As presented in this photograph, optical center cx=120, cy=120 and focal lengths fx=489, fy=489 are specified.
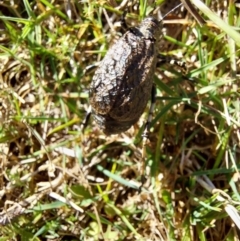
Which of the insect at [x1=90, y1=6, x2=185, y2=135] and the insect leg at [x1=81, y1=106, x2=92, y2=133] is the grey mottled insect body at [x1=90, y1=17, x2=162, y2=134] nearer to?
the insect at [x1=90, y1=6, x2=185, y2=135]

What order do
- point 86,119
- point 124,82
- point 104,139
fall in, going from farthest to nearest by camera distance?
point 104,139 < point 86,119 < point 124,82

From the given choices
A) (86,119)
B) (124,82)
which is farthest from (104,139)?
(124,82)

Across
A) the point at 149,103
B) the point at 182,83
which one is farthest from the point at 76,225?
the point at 182,83

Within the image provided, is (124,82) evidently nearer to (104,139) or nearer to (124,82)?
(124,82)

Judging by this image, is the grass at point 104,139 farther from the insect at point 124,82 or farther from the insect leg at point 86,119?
the insect at point 124,82

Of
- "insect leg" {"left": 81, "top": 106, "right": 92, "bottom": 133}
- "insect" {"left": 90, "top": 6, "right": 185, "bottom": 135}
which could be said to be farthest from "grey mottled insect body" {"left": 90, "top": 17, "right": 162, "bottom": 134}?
"insect leg" {"left": 81, "top": 106, "right": 92, "bottom": 133}
